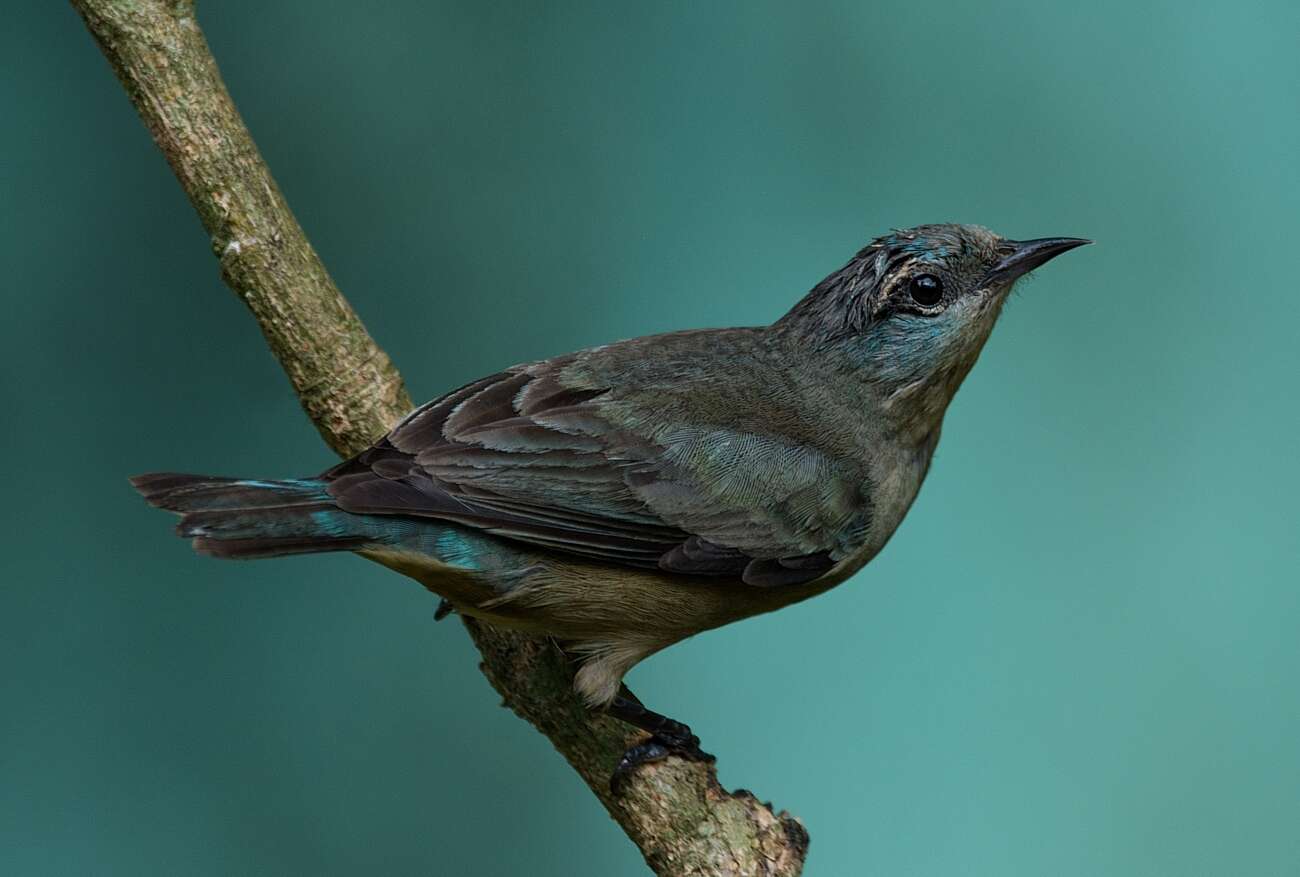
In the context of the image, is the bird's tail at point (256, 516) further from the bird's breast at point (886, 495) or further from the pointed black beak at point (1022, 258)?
the pointed black beak at point (1022, 258)

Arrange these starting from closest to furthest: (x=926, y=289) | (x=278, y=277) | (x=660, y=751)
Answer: (x=660, y=751), (x=926, y=289), (x=278, y=277)

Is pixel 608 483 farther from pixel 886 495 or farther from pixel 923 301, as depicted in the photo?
pixel 923 301

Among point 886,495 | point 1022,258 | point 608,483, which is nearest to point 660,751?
point 608,483

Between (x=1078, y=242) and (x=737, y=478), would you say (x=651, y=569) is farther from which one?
(x=1078, y=242)

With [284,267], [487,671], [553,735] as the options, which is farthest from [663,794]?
[284,267]

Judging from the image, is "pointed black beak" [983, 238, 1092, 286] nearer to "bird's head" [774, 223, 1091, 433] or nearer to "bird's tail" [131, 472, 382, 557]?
"bird's head" [774, 223, 1091, 433]

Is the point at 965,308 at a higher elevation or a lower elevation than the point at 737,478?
higher
